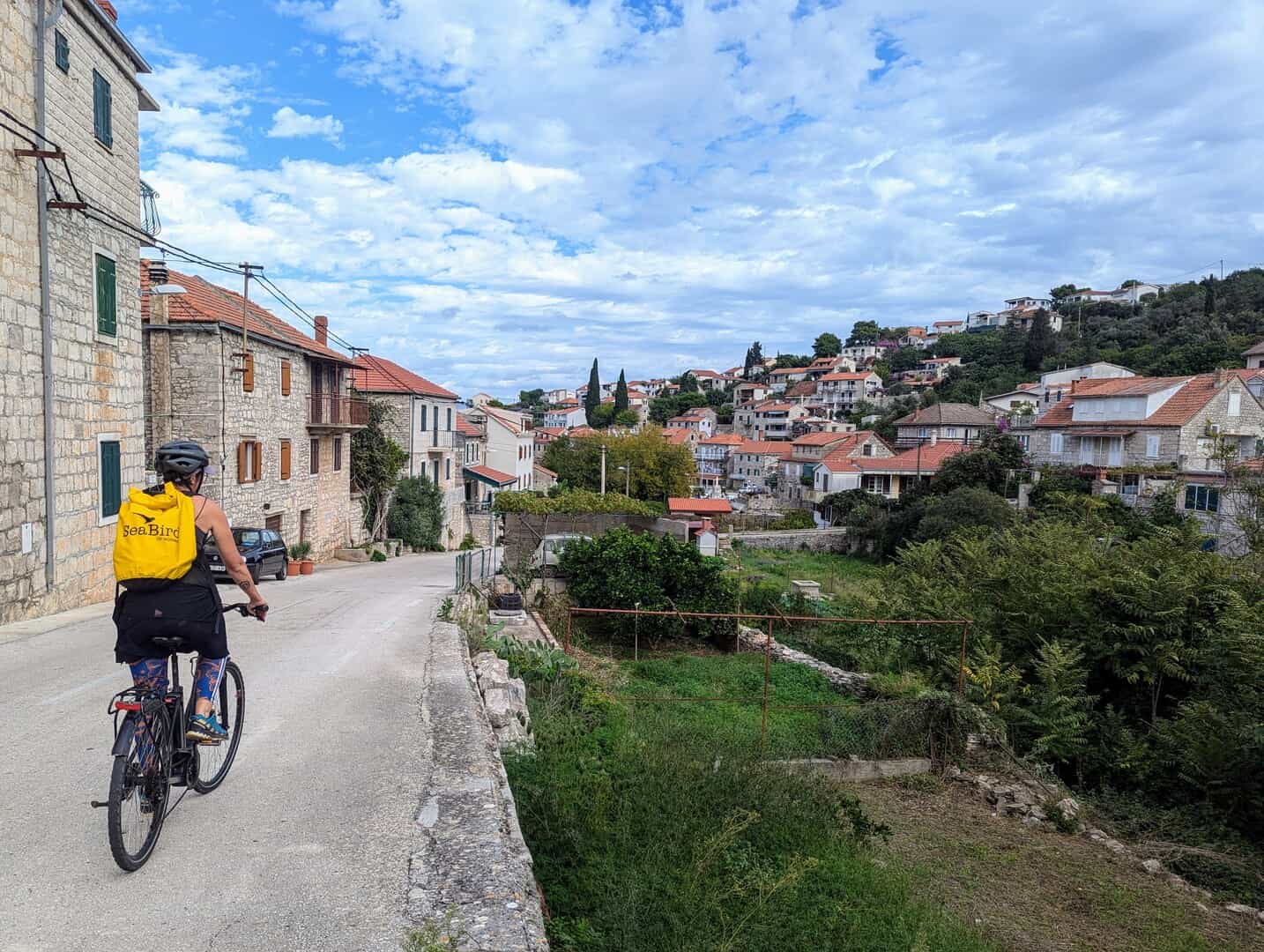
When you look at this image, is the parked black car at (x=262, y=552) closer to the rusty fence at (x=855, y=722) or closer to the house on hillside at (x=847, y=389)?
the rusty fence at (x=855, y=722)

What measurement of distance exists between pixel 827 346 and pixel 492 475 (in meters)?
112

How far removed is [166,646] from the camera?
148 inches

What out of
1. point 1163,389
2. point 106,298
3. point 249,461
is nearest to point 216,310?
point 249,461

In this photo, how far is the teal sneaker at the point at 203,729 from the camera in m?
4.00

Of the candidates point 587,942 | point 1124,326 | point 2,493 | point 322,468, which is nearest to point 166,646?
point 587,942

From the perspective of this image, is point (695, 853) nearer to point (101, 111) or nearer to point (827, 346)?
point (101, 111)

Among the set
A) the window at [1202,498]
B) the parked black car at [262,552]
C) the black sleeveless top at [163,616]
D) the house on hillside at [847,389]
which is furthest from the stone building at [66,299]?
the house on hillside at [847,389]

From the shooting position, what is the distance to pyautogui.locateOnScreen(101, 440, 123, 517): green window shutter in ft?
40.6

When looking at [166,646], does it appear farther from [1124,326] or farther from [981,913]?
[1124,326]

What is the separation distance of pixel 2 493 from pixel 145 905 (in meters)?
8.77

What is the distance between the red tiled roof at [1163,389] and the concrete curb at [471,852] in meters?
47.2

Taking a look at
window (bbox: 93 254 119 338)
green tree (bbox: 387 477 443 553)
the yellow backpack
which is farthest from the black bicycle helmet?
green tree (bbox: 387 477 443 553)

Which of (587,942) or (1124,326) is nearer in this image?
(587,942)

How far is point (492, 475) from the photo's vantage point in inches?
2037
